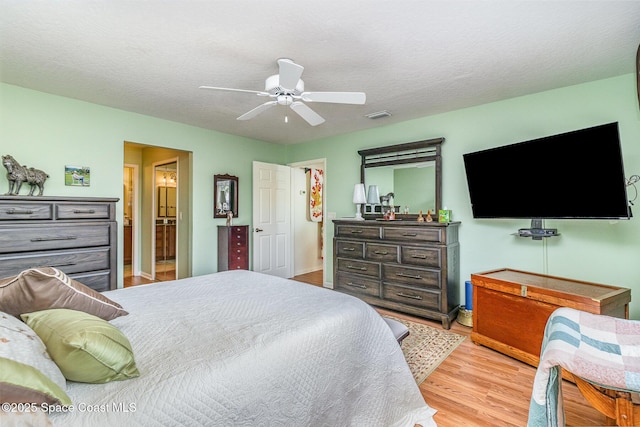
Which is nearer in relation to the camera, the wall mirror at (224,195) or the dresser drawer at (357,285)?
the dresser drawer at (357,285)

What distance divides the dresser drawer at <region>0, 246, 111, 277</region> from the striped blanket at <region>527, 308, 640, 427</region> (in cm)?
346

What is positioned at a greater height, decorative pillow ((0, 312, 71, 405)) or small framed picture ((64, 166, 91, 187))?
small framed picture ((64, 166, 91, 187))

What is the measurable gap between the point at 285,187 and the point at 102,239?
→ 3014 mm

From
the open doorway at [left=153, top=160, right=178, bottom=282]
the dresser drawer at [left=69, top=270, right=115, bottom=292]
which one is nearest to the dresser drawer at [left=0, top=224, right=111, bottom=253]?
the dresser drawer at [left=69, top=270, right=115, bottom=292]

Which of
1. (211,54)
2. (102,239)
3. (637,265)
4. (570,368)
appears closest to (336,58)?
(211,54)

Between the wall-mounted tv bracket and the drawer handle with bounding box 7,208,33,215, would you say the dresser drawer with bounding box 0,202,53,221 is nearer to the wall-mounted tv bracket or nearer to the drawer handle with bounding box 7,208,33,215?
the drawer handle with bounding box 7,208,33,215

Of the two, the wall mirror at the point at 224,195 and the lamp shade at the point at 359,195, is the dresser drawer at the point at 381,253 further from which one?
the wall mirror at the point at 224,195

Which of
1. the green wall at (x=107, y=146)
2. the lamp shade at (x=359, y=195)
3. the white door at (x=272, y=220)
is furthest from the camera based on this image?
the white door at (x=272, y=220)

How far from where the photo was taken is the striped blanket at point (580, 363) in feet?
3.74

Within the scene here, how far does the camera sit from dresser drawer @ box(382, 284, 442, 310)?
10.9 feet

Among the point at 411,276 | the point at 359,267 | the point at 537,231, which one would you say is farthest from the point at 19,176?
the point at 537,231

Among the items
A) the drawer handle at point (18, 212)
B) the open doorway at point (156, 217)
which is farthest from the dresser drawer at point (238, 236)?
the drawer handle at point (18, 212)

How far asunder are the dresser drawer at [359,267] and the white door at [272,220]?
1509 mm

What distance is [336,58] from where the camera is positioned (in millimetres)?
2367
